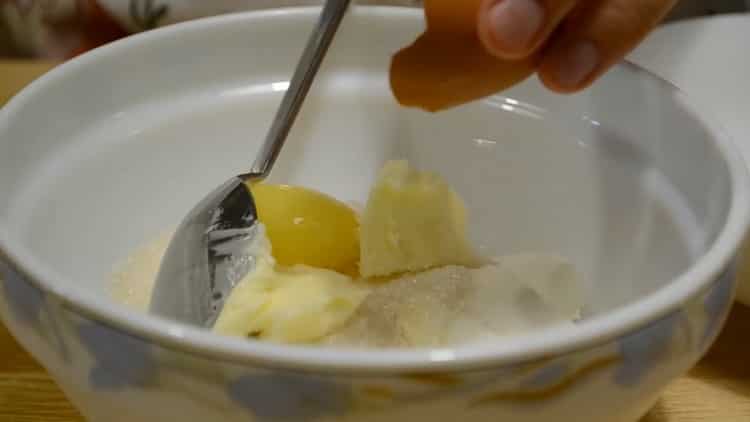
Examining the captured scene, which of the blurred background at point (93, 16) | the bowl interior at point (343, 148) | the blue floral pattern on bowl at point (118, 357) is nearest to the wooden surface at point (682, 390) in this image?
the bowl interior at point (343, 148)

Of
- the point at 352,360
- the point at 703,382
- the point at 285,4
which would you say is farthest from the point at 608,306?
the point at 285,4

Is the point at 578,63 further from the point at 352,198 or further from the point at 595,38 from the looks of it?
the point at 352,198

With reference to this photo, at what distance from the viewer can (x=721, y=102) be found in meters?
0.71

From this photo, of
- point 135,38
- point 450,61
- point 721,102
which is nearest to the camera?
point 450,61

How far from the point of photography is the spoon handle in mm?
539

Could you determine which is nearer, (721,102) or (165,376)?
(165,376)

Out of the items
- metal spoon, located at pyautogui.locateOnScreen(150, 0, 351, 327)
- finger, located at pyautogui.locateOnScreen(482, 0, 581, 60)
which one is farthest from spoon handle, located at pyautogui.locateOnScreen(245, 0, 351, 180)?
finger, located at pyautogui.locateOnScreen(482, 0, 581, 60)

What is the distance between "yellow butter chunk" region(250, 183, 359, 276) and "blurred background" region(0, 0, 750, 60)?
0.28m

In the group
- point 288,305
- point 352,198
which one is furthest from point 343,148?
point 288,305

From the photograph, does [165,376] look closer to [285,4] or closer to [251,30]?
[251,30]

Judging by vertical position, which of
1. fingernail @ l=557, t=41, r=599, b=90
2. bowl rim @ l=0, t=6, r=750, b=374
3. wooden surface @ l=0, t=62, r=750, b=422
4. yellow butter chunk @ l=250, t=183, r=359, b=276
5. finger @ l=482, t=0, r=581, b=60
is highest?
finger @ l=482, t=0, r=581, b=60

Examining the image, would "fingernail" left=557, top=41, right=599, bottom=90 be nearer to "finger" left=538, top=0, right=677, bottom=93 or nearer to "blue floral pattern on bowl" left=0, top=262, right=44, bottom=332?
"finger" left=538, top=0, right=677, bottom=93

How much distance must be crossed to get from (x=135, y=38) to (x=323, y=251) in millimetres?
186

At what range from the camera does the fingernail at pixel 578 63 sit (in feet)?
1.26
